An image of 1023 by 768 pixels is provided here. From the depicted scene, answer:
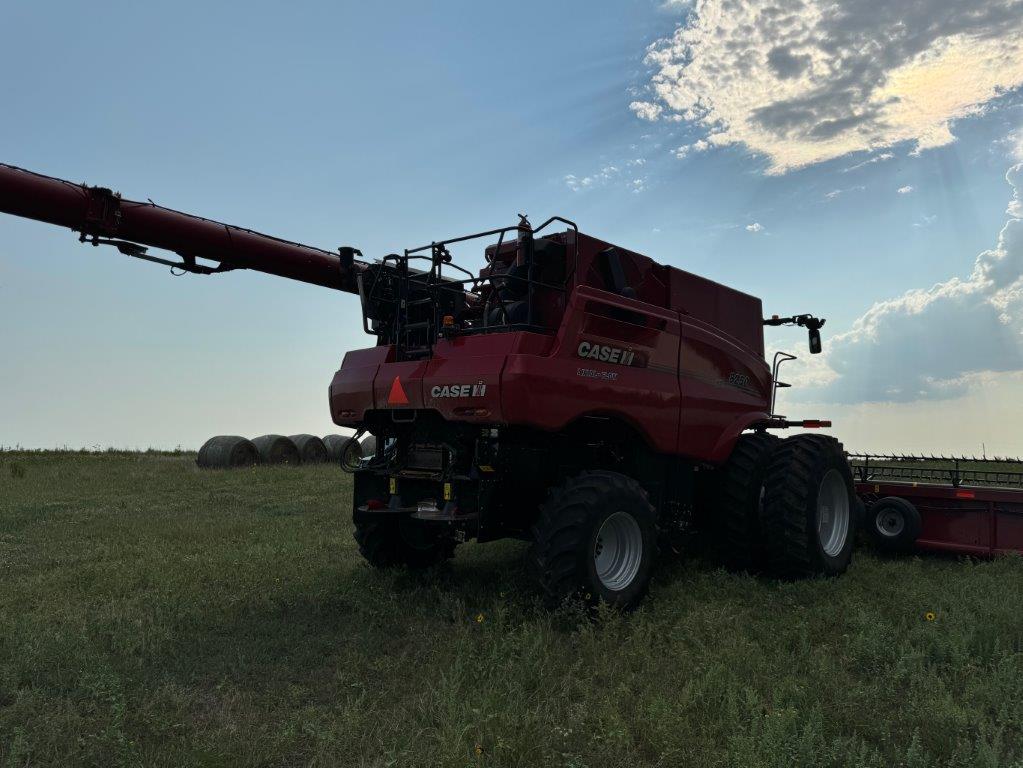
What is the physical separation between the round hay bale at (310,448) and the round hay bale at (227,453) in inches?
63.3

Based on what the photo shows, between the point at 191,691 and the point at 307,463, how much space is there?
17087 mm

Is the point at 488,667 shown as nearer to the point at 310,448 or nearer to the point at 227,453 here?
the point at 227,453

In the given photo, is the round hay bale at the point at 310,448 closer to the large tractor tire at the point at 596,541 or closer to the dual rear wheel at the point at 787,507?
the dual rear wheel at the point at 787,507

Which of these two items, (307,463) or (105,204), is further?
(307,463)

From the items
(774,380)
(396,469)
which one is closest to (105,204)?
(396,469)

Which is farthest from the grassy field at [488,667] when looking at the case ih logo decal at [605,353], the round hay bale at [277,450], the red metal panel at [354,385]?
the round hay bale at [277,450]

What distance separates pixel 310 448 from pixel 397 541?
15116mm

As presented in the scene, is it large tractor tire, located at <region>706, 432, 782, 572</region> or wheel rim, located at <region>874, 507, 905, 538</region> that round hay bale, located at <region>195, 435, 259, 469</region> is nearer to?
large tractor tire, located at <region>706, 432, 782, 572</region>

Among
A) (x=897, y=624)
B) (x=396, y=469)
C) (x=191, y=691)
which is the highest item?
(x=396, y=469)

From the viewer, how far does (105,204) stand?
27.1 ft

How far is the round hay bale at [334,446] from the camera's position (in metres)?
22.2

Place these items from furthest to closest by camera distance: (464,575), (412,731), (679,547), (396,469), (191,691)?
(679,547), (464,575), (396,469), (191,691), (412,731)

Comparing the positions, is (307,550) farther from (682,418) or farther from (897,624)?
(897,624)

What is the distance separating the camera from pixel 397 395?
627 centimetres
